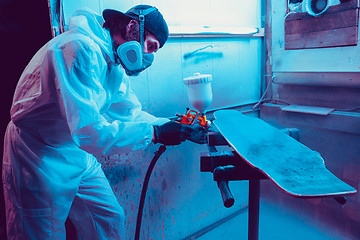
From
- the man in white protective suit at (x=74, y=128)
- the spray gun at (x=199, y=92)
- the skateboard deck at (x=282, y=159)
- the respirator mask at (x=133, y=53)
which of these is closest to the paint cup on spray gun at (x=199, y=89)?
the spray gun at (x=199, y=92)

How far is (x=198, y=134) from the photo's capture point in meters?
1.48

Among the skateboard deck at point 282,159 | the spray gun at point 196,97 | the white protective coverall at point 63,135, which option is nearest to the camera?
the skateboard deck at point 282,159

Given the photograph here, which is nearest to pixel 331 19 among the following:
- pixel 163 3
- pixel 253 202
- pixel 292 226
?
pixel 163 3

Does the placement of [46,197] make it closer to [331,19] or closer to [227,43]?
[227,43]

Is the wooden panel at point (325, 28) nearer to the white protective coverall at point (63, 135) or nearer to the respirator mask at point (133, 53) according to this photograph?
the respirator mask at point (133, 53)

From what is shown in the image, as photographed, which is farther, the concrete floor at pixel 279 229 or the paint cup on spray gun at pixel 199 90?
the concrete floor at pixel 279 229

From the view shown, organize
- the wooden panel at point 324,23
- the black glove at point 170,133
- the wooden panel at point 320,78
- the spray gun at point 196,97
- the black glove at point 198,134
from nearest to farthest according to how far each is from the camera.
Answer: the black glove at point 170,133 → the black glove at point 198,134 → the spray gun at point 196,97 → the wooden panel at point 324,23 → the wooden panel at point 320,78

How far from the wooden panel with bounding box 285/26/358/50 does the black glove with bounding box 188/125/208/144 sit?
1106mm

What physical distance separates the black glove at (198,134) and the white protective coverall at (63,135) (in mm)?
265

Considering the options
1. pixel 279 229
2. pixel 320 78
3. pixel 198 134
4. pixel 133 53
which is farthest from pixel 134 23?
pixel 279 229

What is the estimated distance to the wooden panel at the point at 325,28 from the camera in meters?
1.74

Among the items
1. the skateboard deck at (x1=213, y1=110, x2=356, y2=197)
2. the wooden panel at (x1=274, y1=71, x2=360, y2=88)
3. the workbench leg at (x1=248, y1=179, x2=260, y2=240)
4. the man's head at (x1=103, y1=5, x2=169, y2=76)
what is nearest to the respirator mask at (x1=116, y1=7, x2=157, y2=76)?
the man's head at (x1=103, y1=5, x2=169, y2=76)

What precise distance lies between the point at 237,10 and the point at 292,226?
72.9 inches

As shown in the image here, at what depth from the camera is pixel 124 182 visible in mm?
1745
